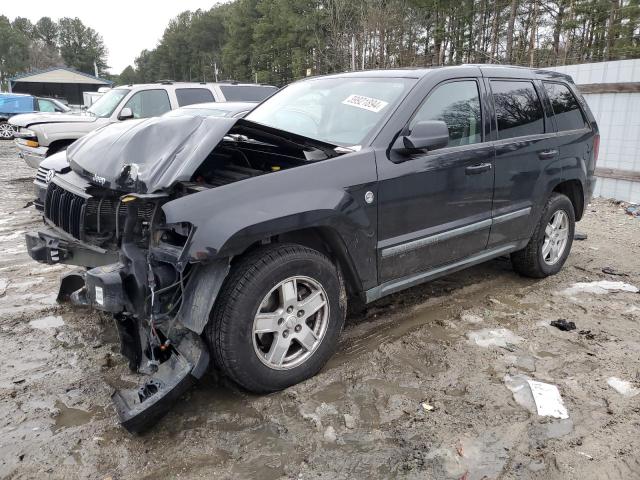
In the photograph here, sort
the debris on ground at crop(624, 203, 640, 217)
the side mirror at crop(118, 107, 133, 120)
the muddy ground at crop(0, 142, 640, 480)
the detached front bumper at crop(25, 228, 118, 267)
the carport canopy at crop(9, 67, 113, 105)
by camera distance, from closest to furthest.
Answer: the muddy ground at crop(0, 142, 640, 480), the detached front bumper at crop(25, 228, 118, 267), the debris on ground at crop(624, 203, 640, 217), the side mirror at crop(118, 107, 133, 120), the carport canopy at crop(9, 67, 113, 105)

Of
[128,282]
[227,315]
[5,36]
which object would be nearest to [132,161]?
[128,282]

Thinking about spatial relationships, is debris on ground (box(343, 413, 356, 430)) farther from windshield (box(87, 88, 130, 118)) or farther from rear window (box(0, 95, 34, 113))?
rear window (box(0, 95, 34, 113))

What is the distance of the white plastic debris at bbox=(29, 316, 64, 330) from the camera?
3789mm

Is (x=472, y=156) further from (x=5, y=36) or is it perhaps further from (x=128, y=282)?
(x=5, y=36)

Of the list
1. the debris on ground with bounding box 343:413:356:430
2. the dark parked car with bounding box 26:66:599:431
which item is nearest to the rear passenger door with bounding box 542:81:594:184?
the dark parked car with bounding box 26:66:599:431

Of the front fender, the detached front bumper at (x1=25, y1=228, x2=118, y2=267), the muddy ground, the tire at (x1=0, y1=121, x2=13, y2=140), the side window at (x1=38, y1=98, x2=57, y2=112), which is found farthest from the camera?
the side window at (x1=38, y1=98, x2=57, y2=112)

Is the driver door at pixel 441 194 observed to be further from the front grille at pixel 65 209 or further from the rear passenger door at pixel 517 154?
the front grille at pixel 65 209

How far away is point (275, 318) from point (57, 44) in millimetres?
134931

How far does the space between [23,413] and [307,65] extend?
36035 mm

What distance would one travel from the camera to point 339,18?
2698 centimetres

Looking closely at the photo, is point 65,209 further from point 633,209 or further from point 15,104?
point 15,104

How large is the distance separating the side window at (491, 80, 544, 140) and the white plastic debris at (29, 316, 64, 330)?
12.3 feet

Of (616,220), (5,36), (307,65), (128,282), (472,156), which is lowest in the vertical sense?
(616,220)

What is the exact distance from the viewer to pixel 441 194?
354cm
